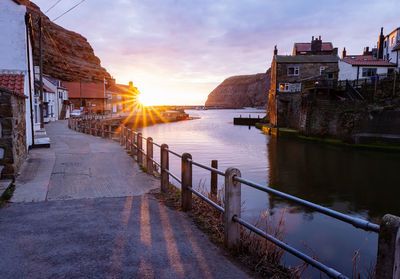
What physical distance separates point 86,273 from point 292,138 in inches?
1557

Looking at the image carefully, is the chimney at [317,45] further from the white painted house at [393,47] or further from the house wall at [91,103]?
the house wall at [91,103]

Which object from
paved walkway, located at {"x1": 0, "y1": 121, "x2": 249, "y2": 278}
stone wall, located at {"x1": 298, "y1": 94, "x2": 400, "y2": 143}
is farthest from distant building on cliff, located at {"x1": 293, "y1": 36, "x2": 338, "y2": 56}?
paved walkway, located at {"x1": 0, "y1": 121, "x2": 249, "y2": 278}

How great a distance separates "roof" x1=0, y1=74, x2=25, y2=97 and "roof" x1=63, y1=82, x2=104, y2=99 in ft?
211

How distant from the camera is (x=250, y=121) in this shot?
250ft

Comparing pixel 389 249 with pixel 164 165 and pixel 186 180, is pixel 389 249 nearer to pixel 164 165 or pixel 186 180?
pixel 186 180

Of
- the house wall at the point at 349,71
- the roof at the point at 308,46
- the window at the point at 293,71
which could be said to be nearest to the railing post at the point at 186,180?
the house wall at the point at 349,71

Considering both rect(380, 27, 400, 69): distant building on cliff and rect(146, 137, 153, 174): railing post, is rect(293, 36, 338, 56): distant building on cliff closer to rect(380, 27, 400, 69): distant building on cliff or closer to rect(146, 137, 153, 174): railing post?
rect(380, 27, 400, 69): distant building on cliff

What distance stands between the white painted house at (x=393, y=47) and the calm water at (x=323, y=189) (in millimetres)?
23348

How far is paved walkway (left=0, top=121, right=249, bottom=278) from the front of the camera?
3778 millimetres

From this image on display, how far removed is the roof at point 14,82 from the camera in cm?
988

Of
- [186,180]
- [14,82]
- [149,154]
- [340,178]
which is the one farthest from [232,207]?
[340,178]

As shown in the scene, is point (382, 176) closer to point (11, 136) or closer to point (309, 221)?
point (309, 221)

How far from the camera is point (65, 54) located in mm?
115938

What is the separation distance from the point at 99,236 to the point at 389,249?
13.3 feet
